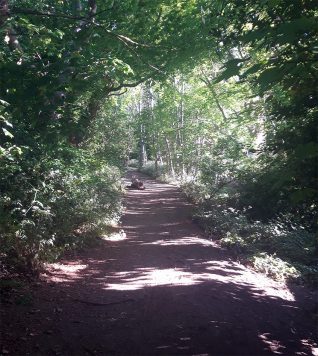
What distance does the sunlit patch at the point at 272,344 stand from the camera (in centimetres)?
504

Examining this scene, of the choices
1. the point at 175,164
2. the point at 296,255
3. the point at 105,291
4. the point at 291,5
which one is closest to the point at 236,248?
the point at 296,255

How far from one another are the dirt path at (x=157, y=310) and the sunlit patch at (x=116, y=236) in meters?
1.11

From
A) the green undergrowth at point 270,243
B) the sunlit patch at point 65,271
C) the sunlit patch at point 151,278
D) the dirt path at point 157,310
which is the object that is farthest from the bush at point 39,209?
the green undergrowth at point 270,243

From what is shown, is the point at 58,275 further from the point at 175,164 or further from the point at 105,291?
the point at 175,164

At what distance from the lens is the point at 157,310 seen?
616cm

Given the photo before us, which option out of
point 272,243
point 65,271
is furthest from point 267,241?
point 65,271

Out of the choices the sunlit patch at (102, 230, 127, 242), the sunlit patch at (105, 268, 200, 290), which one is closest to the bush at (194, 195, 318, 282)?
the sunlit patch at (105, 268, 200, 290)

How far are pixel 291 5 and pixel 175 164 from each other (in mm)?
31520

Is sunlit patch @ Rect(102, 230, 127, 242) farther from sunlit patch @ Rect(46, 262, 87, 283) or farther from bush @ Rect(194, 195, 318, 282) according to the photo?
bush @ Rect(194, 195, 318, 282)

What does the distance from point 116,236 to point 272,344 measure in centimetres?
787

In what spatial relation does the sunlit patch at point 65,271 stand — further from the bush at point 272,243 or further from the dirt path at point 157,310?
the bush at point 272,243

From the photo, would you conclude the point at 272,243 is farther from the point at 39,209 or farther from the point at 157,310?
the point at 39,209

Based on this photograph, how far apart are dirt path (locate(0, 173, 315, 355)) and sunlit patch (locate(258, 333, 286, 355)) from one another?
0.02 m

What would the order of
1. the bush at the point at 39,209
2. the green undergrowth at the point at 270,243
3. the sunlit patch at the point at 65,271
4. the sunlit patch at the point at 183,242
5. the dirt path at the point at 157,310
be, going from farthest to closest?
the sunlit patch at the point at 183,242
the green undergrowth at the point at 270,243
the sunlit patch at the point at 65,271
the bush at the point at 39,209
the dirt path at the point at 157,310
